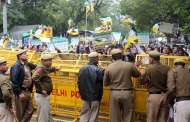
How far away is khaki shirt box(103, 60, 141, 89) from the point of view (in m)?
6.25

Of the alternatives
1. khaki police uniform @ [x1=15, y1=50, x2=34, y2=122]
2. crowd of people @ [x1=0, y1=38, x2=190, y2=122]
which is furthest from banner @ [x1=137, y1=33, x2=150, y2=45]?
khaki police uniform @ [x1=15, y1=50, x2=34, y2=122]

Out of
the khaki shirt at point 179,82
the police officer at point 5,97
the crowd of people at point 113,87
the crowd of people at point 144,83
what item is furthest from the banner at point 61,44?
the khaki shirt at point 179,82

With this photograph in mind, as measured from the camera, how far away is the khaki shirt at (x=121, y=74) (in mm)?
6246

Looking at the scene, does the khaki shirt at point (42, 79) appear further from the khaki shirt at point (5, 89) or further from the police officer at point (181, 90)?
the police officer at point (181, 90)

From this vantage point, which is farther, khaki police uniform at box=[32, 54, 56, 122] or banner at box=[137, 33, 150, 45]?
banner at box=[137, 33, 150, 45]

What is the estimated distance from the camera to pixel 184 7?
37.1 ft

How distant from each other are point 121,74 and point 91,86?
2.52ft

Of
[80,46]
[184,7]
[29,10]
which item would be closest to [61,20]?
[29,10]

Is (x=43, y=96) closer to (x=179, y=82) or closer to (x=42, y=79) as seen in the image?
(x=42, y=79)

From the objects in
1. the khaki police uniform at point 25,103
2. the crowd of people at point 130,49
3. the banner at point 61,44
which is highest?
the banner at point 61,44

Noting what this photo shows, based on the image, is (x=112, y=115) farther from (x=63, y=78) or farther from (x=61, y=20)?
(x=61, y=20)

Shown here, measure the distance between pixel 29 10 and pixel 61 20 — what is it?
19.2 feet

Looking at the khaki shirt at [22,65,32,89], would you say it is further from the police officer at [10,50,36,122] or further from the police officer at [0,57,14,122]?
the police officer at [0,57,14,122]

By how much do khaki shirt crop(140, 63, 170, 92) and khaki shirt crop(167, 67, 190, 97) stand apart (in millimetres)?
283
